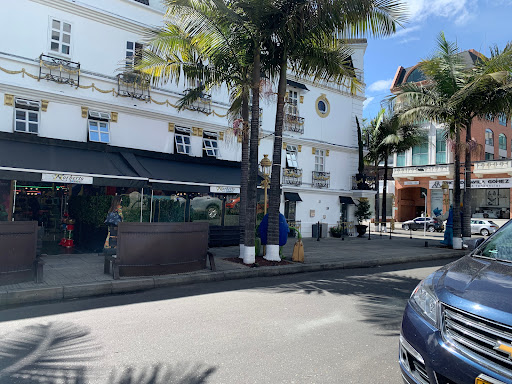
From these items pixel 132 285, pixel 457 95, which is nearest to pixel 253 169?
pixel 132 285

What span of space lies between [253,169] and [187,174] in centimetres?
375

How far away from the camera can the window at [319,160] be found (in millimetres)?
21641

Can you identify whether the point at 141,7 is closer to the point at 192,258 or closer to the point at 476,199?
the point at 192,258

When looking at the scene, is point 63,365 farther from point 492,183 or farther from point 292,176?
point 492,183

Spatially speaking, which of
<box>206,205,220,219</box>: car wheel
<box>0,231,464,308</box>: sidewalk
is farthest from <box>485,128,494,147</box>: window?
<box>206,205,220,219</box>: car wheel

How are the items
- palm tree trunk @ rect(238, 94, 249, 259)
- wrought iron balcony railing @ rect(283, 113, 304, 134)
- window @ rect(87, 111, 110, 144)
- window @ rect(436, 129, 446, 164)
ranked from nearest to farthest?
palm tree trunk @ rect(238, 94, 249, 259) < window @ rect(87, 111, 110, 144) < wrought iron balcony railing @ rect(283, 113, 304, 134) < window @ rect(436, 129, 446, 164)

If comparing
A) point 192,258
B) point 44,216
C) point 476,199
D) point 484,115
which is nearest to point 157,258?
point 192,258

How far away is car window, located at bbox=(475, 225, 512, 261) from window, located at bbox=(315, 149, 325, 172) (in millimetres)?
17659

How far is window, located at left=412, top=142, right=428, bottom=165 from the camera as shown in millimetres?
38938

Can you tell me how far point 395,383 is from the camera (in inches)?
140

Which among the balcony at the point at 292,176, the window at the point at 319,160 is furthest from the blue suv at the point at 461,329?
the window at the point at 319,160

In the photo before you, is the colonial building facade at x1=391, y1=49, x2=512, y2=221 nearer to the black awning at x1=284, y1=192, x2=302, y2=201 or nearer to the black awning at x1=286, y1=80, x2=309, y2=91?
the black awning at x1=286, y1=80, x2=309, y2=91

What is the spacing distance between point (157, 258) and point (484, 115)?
15.8m

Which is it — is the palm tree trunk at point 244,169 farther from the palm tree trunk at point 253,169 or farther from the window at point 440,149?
the window at point 440,149
